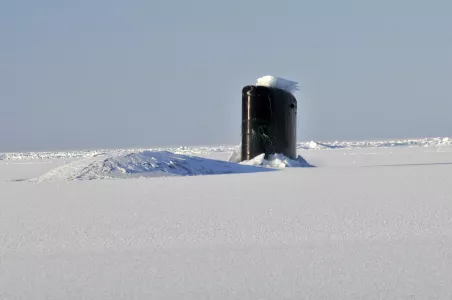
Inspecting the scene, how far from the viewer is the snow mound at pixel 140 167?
7023 mm

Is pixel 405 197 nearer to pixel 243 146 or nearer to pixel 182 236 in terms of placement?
pixel 182 236

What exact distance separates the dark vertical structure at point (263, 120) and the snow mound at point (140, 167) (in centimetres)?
192

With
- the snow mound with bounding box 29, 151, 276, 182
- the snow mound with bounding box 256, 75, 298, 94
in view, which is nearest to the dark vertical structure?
the snow mound with bounding box 256, 75, 298, 94

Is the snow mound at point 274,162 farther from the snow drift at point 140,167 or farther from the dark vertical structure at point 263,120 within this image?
the snow drift at point 140,167

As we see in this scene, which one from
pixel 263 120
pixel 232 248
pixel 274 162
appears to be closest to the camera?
pixel 232 248

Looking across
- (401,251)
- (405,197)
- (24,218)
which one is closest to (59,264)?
(401,251)

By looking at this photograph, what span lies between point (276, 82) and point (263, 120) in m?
0.73

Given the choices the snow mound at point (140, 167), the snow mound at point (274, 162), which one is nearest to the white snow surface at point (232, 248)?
the snow mound at point (140, 167)

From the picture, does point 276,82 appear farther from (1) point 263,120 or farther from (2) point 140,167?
(2) point 140,167

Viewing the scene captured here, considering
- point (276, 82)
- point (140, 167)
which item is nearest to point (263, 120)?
point (276, 82)

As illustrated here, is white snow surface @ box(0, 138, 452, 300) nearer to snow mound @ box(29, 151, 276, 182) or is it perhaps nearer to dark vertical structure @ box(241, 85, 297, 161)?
snow mound @ box(29, 151, 276, 182)

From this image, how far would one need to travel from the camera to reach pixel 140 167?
7344mm

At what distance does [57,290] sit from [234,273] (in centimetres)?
46

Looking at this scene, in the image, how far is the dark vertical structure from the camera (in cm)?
992
